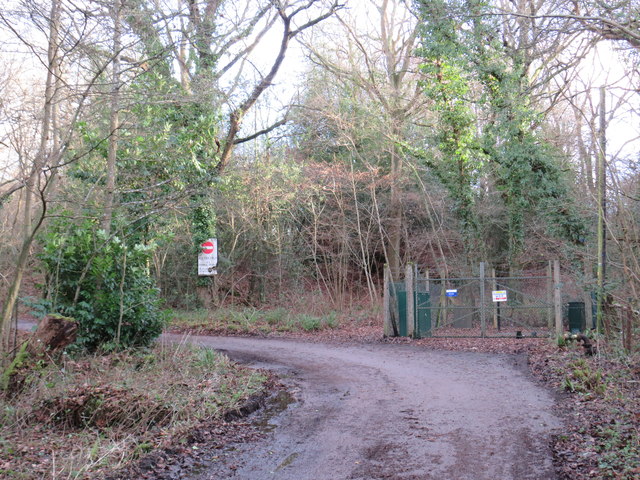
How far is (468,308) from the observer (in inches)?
727

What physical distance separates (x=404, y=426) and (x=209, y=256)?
15.8 m

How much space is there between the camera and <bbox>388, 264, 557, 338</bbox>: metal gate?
→ 16812mm

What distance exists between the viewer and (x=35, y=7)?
790 centimetres

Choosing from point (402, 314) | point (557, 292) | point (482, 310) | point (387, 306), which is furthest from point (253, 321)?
point (557, 292)

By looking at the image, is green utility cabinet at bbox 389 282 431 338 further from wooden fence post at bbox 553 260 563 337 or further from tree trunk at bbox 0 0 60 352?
tree trunk at bbox 0 0 60 352

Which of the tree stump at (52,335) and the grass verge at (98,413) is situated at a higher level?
the tree stump at (52,335)

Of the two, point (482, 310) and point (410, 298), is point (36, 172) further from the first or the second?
point (482, 310)

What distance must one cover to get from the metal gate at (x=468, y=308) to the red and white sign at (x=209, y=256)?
760cm

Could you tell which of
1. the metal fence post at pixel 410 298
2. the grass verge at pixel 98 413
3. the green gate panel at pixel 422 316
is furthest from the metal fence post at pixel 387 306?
the grass verge at pixel 98 413

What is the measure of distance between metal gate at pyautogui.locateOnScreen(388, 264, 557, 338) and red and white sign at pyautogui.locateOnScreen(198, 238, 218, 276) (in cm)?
760

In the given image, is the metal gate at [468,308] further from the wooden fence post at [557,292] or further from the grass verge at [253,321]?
the grass verge at [253,321]

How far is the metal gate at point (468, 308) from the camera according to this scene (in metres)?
16.8

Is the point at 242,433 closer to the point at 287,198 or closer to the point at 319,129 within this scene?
the point at 287,198

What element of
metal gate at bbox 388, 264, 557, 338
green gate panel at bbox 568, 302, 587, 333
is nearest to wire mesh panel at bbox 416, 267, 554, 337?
metal gate at bbox 388, 264, 557, 338
